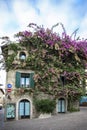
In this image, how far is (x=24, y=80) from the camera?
72.9 ft

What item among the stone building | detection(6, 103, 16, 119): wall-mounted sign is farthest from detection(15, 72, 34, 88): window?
detection(6, 103, 16, 119): wall-mounted sign

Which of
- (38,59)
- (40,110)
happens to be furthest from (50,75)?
(40,110)

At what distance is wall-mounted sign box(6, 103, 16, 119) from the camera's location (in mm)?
20434

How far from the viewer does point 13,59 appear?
21.9 m

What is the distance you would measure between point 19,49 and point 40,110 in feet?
21.3

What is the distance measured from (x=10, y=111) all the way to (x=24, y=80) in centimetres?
346

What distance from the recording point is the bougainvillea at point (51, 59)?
864 inches

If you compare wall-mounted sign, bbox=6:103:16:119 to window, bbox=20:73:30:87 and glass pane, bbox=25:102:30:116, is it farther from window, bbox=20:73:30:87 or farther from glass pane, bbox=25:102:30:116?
window, bbox=20:73:30:87

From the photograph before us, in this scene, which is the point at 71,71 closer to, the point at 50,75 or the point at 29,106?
the point at 50,75

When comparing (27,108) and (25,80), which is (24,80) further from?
(27,108)

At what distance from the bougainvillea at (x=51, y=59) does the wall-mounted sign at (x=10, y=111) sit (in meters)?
3.09

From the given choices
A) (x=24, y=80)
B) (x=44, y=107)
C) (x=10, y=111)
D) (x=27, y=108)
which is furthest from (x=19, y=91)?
(x=44, y=107)

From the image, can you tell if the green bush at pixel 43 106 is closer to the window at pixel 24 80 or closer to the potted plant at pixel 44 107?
the potted plant at pixel 44 107

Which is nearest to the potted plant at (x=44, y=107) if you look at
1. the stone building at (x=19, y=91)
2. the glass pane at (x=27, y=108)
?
the stone building at (x=19, y=91)
